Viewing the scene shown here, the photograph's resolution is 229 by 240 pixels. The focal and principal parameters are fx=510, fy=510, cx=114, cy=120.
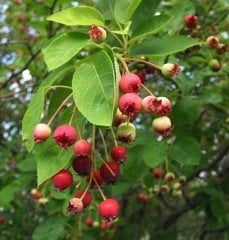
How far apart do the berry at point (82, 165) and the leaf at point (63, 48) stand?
27cm

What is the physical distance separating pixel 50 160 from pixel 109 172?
173 millimetres

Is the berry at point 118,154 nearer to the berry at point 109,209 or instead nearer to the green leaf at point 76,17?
the berry at point 109,209

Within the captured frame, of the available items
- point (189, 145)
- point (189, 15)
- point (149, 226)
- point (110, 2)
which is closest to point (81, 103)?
point (110, 2)

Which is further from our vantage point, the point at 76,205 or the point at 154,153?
the point at 154,153

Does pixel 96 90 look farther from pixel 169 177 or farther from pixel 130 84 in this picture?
pixel 169 177

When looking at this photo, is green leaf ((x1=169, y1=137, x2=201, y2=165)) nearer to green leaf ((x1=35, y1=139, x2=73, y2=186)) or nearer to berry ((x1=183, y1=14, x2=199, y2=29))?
berry ((x1=183, y1=14, x2=199, y2=29))

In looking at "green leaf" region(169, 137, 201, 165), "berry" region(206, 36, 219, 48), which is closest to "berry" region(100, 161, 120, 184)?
"berry" region(206, 36, 219, 48)

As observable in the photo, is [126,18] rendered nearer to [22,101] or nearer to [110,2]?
[110,2]

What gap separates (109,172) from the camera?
146cm

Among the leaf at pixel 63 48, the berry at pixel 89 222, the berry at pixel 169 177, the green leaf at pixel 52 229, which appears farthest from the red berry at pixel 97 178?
the berry at pixel 89 222

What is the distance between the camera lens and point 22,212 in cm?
397

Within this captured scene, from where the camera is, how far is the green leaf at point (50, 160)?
4.66ft

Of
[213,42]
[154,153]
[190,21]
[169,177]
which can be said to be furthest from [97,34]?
[169,177]

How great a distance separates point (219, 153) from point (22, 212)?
5.24 ft
